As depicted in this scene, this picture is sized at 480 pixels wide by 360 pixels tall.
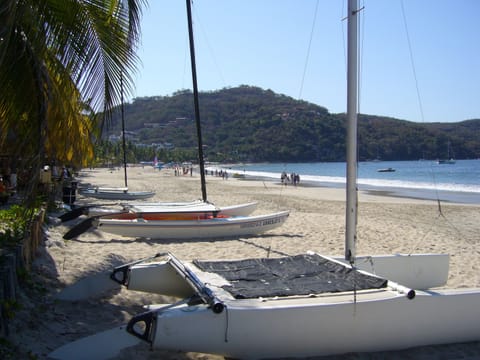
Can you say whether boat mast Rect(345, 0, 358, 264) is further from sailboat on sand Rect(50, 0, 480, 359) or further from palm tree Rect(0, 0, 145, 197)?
palm tree Rect(0, 0, 145, 197)

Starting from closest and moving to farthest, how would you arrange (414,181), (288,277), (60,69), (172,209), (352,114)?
(60,69) < (288,277) < (352,114) < (172,209) < (414,181)

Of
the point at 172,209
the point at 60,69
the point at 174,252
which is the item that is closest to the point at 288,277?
the point at 60,69

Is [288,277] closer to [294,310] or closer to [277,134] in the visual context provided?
[294,310]

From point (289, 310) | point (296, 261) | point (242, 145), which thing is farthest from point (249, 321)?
point (242, 145)

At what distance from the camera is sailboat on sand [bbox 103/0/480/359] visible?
153 inches

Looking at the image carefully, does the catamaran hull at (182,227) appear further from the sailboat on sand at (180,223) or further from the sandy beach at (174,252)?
A: the sandy beach at (174,252)

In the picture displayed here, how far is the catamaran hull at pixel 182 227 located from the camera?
32.8ft

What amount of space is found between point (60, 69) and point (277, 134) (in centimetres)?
9766

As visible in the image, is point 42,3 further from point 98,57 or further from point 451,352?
point 451,352

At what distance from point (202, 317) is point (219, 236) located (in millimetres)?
6695

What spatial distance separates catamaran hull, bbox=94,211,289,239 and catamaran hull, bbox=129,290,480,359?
624 cm

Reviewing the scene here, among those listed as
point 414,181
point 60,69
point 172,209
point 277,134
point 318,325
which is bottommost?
point 414,181

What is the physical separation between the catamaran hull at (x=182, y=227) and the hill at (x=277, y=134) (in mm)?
53040

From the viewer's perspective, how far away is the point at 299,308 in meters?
4.11
